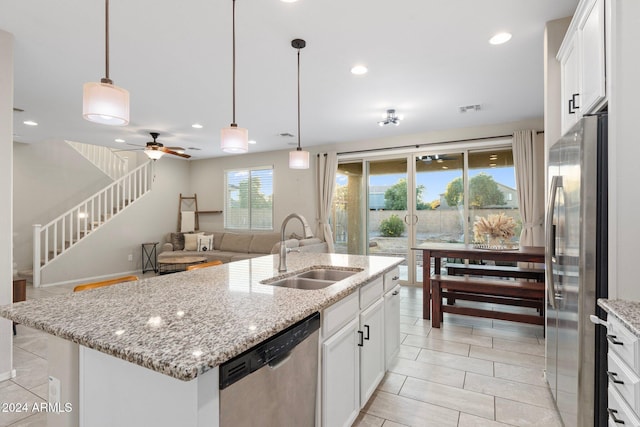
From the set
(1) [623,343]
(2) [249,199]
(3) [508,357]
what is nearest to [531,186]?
(3) [508,357]

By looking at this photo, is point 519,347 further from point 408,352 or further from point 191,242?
point 191,242

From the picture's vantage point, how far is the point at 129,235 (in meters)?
6.77

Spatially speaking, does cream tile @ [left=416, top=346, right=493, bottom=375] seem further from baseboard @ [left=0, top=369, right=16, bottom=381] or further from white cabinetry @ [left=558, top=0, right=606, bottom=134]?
baseboard @ [left=0, top=369, right=16, bottom=381]

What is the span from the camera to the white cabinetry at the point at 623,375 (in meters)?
1.08

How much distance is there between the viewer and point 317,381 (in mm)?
1462

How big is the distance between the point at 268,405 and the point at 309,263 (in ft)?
4.91

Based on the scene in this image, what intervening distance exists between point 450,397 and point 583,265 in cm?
129

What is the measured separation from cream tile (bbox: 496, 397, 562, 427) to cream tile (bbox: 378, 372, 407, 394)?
63 cm

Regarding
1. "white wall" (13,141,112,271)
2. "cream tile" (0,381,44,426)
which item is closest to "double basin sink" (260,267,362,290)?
"cream tile" (0,381,44,426)

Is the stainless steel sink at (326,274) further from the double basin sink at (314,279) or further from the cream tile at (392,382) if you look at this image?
the cream tile at (392,382)

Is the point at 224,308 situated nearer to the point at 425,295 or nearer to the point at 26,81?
the point at 425,295

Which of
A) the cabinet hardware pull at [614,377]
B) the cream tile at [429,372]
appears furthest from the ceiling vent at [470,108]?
the cabinet hardware pull at [614,377]

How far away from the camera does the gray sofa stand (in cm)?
632

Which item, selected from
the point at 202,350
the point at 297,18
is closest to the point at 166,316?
the point at 202,350
